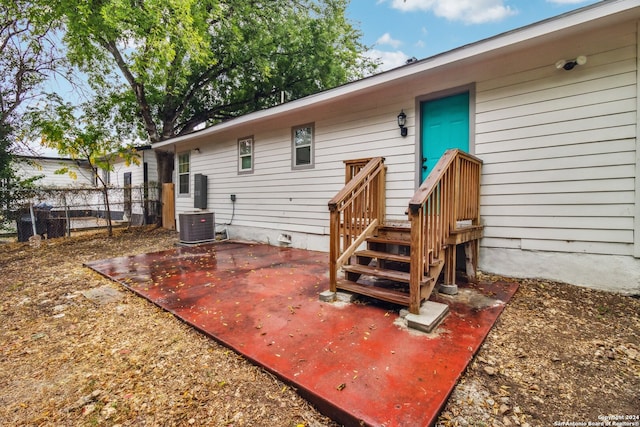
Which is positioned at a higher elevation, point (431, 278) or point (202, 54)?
point (202, 54)

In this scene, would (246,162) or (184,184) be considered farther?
(184,184)

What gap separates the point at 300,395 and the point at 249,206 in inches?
249

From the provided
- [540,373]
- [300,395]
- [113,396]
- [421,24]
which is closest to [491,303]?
[540,373]

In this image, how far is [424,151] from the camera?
4648 millimetres

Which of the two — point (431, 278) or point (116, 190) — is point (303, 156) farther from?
point (116, 190)

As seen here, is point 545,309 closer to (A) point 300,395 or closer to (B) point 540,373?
(B) point 540,373

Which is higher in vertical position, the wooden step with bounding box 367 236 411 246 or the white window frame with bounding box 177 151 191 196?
the white window frame with bounding box 177 151 191 196

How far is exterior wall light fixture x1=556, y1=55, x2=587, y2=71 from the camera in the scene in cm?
336

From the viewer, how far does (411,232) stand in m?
2.52

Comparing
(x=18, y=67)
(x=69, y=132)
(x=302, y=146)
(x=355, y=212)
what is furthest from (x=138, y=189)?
(x=355, y=212)

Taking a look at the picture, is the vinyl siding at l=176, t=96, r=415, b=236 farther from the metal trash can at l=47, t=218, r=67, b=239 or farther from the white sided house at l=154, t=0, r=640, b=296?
the metal trash can at l=47, t=218, r=67, b=239

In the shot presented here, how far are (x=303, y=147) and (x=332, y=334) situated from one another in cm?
473

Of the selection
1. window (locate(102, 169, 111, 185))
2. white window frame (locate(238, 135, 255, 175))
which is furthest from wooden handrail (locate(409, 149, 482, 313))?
window (locate(102, 169, 111, 185))

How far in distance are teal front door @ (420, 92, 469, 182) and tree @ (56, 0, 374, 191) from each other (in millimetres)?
6390
